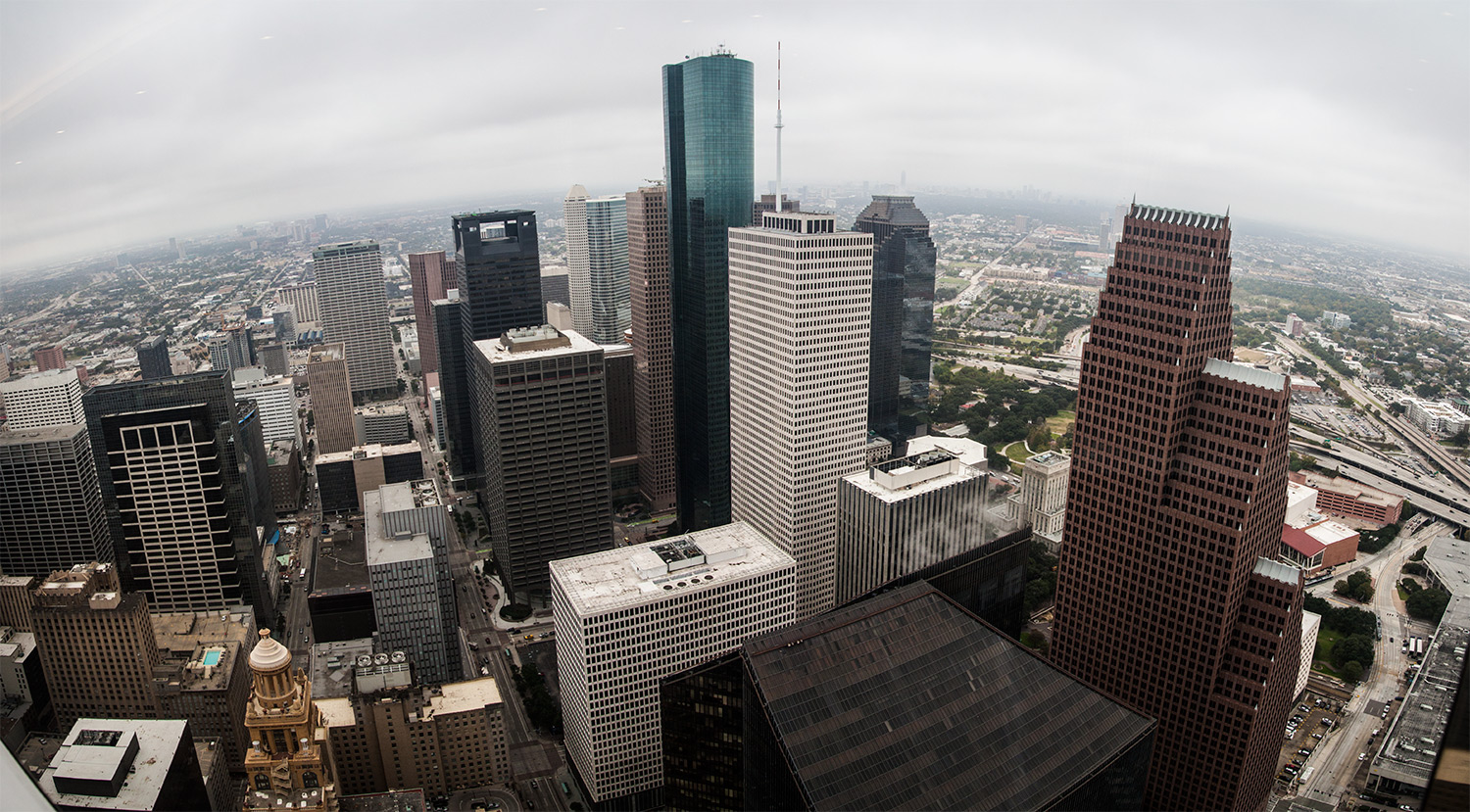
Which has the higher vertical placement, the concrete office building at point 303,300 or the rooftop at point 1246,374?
the rooftop at point 1246,374

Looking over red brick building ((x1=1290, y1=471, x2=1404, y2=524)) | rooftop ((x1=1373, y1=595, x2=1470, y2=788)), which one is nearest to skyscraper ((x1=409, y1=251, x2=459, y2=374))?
red brick building ((x1=1290, y1=471, x2=1404, y2=524))

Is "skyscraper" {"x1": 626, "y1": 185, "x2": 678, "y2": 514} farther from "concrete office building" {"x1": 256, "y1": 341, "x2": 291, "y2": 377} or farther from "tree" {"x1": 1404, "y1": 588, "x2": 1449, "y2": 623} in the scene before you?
"tree" {"x1": 1404, "y1": 588, "x2": 1449, "y2": 623}

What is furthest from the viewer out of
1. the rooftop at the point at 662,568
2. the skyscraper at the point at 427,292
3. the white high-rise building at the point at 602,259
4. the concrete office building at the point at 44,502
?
the skyscraper at the point at 427,292

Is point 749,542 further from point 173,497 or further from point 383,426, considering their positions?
point 383,426

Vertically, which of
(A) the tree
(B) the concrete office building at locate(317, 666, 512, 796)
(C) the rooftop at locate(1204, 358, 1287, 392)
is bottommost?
(B) the concrete office building at locate(317, 666, 512, 796)

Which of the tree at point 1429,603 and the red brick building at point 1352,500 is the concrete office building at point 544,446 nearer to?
the tree at point 1429,603

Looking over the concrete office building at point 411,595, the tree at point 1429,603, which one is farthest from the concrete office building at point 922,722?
the tree at point 1429,603

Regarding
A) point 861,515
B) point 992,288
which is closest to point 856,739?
point 861,515
